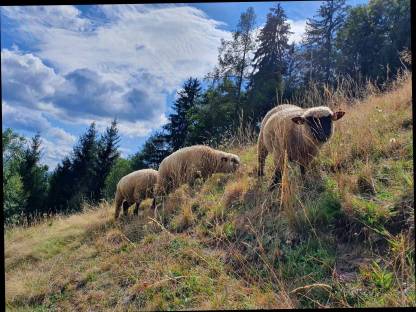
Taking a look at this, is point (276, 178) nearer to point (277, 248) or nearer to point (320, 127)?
point (320, 127)

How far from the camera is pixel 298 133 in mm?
4816

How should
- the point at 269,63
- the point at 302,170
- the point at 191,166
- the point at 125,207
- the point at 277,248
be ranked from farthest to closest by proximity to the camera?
the point at 125,207 → the point at 191,166 → the point at 269,63 → the point at 302,170 → the point at 277,248

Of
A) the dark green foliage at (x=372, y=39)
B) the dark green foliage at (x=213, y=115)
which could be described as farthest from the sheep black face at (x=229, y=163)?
the dark green foliage at (x=372, y=39)

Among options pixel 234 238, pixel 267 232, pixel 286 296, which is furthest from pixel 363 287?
pixel 234 238

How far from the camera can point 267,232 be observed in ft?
12.8

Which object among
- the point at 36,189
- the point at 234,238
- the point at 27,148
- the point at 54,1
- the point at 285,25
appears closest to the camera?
the point at 54,1

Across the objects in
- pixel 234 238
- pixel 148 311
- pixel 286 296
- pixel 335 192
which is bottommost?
pixel 148 311

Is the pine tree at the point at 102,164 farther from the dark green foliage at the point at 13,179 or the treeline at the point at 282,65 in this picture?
the treeline at the point at 282,65

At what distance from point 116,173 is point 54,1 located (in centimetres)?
1125

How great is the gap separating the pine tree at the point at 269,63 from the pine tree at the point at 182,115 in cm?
110

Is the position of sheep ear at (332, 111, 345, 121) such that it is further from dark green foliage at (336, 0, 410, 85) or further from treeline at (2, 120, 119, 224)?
treeline at (2, 120, 119, 224)

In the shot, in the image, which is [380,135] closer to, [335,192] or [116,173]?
[335,192]

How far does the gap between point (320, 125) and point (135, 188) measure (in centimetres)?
424

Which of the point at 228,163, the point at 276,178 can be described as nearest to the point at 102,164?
the point at 228,163
